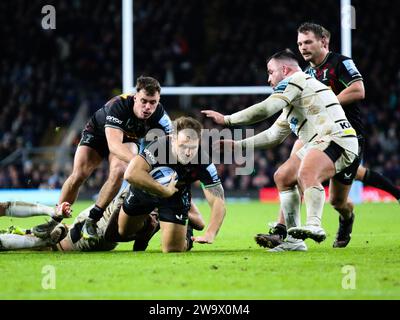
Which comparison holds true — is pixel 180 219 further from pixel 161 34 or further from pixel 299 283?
pixel 161 34

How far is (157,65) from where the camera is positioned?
74.1 feet

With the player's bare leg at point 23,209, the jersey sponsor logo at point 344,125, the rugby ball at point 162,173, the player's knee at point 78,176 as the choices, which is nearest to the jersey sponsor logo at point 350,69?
the jersey sponsor logo at point 344,125

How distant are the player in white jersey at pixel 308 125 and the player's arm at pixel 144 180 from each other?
0.70 m

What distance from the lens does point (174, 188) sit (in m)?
7.31

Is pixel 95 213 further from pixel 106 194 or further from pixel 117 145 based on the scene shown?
pixel 117 145

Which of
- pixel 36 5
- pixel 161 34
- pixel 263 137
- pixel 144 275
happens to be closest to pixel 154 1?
pixel 161 34

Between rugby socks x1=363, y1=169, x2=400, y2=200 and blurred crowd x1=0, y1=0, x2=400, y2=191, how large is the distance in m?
9.36

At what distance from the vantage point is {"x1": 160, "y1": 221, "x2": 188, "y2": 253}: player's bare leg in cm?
763

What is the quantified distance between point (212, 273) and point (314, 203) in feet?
4.91

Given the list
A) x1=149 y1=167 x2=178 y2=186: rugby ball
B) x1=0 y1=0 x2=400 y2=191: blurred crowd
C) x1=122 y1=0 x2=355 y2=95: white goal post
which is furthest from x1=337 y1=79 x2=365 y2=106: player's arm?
x1=0 y1=0 x2=400 y2=191: blurred crowd

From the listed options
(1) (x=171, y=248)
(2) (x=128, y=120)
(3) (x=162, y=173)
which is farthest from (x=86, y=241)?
(2) (x=128, y=120)

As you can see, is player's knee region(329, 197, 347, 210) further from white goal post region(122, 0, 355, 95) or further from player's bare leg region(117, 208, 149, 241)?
white goal post region(122, 0, 355, 95)

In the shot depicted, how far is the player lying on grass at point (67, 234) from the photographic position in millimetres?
7703
